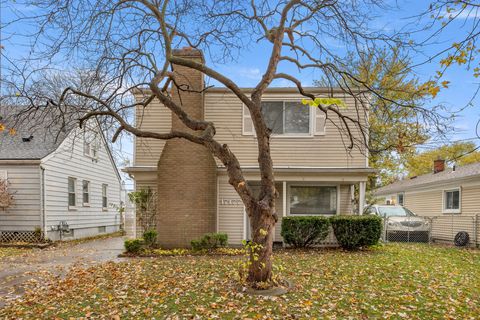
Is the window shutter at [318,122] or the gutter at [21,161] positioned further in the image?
the gutter at [21,161]

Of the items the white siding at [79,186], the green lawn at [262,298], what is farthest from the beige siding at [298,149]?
the white siding at [79,186]

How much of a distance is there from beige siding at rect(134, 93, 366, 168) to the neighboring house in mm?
4993

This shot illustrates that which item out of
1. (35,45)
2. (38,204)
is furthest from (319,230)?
(38,204)

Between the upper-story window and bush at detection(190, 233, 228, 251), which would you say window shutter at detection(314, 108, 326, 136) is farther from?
bush at detection(190, 233, 228, 251)

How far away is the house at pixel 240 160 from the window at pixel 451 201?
6520 millimetres

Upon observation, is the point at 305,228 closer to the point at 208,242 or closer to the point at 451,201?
the point at 208,242

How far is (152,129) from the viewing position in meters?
13.0

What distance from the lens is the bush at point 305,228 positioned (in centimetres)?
1161

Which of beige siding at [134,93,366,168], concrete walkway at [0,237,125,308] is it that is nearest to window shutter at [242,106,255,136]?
beige siding at [134,93,366,168]

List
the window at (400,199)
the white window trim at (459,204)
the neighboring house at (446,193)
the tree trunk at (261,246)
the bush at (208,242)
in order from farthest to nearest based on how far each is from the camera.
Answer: the window at (400,199)
the white window trim at (459,204)
the neighboring house at (446,193)
the bush at (208,242)
the tree trunk at (261,246)

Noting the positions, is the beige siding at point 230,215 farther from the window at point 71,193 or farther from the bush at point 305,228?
the window at point 71,193

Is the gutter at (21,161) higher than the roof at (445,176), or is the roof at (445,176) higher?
the gutter at (21,161)

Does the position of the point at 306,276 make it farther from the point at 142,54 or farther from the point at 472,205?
the point at 472,205

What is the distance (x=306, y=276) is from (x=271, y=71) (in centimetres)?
445
